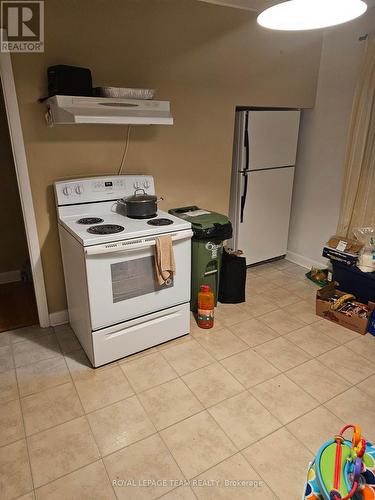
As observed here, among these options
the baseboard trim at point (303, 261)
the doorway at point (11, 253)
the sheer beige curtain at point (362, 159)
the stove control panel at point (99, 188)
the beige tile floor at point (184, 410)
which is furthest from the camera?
the baseboard trim at point (303, 261)

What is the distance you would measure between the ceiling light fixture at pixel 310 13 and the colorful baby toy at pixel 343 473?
155 cm

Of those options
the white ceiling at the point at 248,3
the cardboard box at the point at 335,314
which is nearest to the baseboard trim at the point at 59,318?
the cardboard box at the point at 335,314

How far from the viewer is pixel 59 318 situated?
2732mm

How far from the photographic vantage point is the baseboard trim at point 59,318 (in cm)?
271

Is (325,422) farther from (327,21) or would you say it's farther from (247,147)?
(247,147)

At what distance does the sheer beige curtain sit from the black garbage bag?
1065 mm

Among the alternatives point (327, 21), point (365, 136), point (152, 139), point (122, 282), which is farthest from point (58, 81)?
point (365, 136)

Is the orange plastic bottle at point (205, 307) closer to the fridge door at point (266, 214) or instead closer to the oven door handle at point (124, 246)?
the oven door handle at point (124, 246)

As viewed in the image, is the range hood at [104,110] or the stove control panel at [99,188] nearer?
the range hood at [104,110]

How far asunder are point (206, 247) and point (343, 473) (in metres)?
1.78

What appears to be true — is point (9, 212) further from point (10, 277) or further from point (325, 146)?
point (325, 146)

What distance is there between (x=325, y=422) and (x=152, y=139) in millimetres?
2239

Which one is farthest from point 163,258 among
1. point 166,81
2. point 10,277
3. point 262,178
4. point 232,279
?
point 10,277

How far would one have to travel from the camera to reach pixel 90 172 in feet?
8.32
